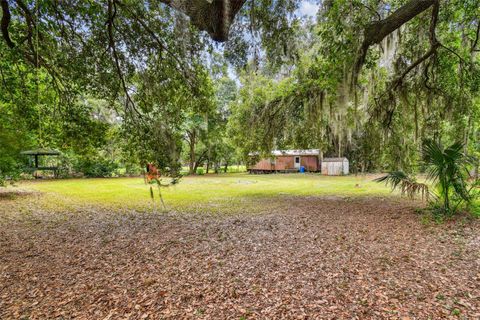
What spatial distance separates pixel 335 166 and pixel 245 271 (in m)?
20.5

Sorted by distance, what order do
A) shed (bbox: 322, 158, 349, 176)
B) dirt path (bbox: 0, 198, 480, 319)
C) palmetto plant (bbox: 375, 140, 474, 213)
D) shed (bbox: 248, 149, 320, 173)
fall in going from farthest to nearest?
shed (bbox: 248, 149, 320, 173) < shed (bbox: 322, 158, 349, 176) < palmetto plant (bbox: 375, 140, 474, 213) < dirt path (bbox: 0, 198, 480, 319)

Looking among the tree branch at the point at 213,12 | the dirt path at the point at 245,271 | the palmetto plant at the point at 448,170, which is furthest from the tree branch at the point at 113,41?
the palmetto plant at the point at 448,170

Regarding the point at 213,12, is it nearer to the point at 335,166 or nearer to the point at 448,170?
the point at 448,170

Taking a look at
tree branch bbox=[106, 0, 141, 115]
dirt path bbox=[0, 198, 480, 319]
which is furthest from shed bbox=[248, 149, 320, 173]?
tree branch bbox=[106, 0, 141, 115]

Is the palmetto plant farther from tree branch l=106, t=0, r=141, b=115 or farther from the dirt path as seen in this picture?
tree branch l=106, t=0, r=141, b=115

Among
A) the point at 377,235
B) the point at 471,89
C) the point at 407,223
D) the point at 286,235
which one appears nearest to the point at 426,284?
the point at 377,235

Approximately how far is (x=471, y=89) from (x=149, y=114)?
A: 7841 mm

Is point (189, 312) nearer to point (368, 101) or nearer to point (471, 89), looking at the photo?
point (471, 89)

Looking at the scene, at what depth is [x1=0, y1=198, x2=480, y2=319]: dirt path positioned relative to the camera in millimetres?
2254

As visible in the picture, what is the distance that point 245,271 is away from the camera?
3006 millimetres

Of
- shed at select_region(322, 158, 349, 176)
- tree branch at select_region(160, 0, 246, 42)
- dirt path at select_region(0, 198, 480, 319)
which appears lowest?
dirt path at select_region(0, 198, 480, 319)

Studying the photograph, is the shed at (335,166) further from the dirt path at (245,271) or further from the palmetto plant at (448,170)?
the dirt path at (245,271)

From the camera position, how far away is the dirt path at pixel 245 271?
225 centimetres

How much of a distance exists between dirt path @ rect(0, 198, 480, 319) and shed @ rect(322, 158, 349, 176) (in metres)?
17.1
